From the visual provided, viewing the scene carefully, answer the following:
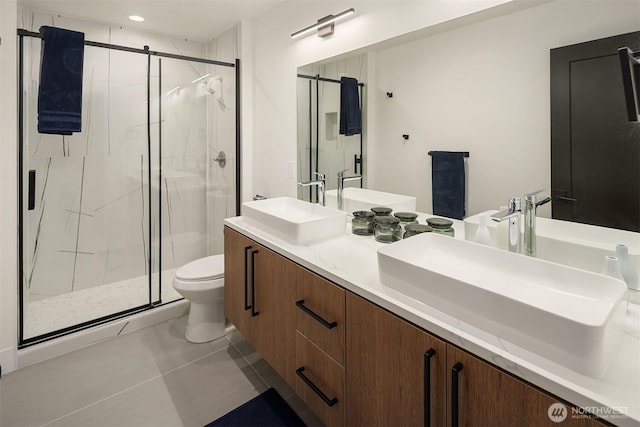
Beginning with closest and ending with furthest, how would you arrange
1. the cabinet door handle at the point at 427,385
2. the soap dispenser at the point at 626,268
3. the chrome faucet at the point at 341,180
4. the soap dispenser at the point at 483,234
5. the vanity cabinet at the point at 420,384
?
the vanity cabinet at the point at 420,384
the cabinet door handle at the point at 427,385
the soap dispenser at the point at 626,268
the soap dispenser at the point at 483,234
the chrome faucet at the point at 341,180

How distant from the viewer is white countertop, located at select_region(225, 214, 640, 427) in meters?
0.62

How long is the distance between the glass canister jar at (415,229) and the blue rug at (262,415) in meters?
1.05

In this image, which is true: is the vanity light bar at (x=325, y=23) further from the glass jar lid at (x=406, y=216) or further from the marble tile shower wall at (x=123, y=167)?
the glass jar lid at (x=406, y=216)

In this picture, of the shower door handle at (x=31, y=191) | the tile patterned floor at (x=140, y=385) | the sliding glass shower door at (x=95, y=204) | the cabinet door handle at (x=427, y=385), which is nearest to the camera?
the cabinet door handle at (x=427, y=385)

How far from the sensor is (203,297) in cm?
224

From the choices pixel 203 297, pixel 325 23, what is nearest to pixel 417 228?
pixel 325 23

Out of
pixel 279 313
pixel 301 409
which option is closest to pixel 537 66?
pixel 279 313

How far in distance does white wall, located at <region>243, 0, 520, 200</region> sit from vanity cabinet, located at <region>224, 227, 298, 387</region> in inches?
29.1

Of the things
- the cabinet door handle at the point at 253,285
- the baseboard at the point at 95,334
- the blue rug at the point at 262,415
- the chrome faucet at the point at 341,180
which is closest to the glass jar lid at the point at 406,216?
the chrome faucet at the point at 341,180

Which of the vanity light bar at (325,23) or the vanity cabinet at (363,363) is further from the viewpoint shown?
the vanity light bar at (325,23)

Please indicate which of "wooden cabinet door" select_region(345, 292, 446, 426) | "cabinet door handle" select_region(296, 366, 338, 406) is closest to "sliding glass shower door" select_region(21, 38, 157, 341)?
"cabinet door handle" select_region(296, 366, 338, 406)

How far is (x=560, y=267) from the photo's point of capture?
973 mm

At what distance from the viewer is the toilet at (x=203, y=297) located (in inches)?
87.4

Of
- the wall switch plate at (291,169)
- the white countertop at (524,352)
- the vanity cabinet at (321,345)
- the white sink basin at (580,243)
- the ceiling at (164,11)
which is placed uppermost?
the ceiling at (164,11)
